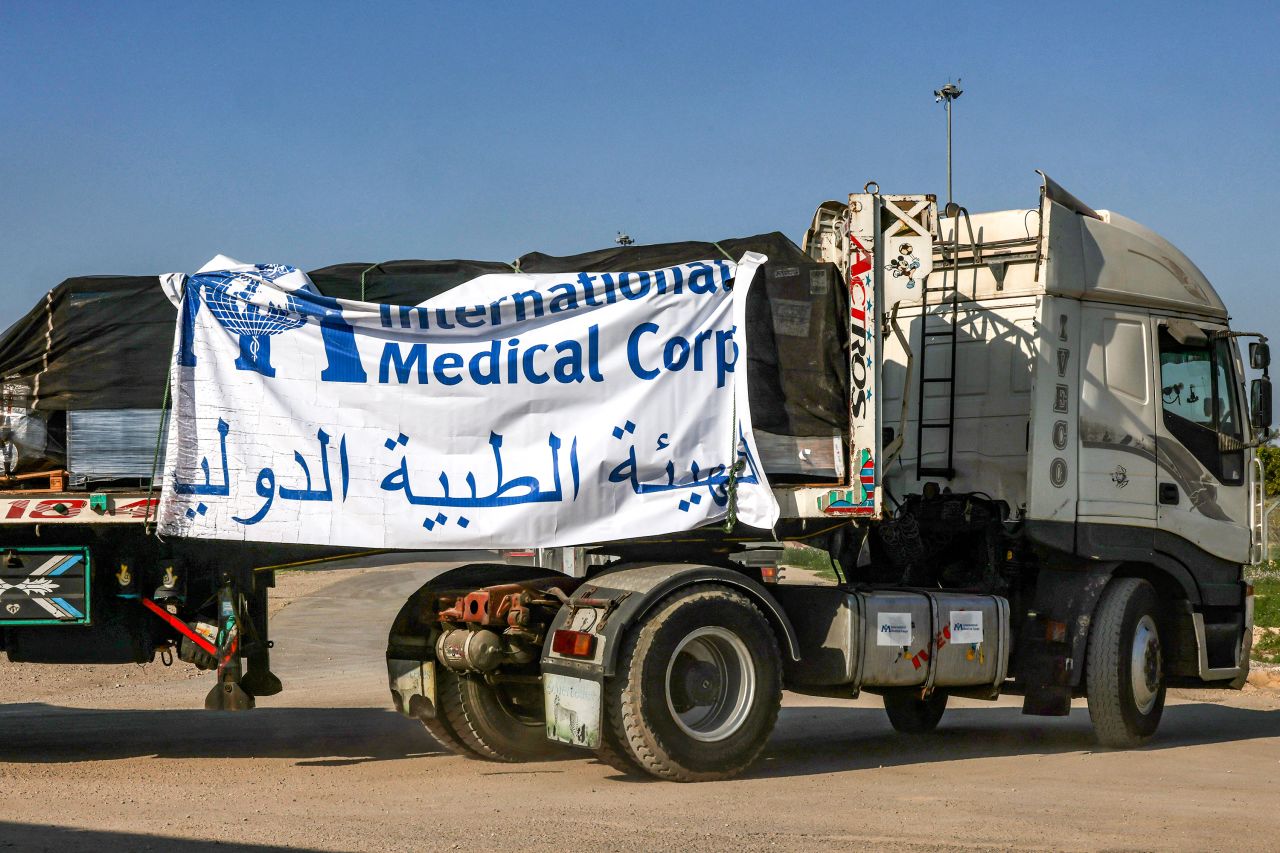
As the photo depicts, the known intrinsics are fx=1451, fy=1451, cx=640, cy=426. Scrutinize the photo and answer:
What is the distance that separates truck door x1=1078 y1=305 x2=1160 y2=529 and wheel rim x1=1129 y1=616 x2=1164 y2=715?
76 centimetres

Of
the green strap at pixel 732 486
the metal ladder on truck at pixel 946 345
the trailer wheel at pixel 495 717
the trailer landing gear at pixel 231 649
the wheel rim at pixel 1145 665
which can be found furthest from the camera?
the metal ladder on truck at pixel 946 345

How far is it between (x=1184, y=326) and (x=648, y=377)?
4.62 metres

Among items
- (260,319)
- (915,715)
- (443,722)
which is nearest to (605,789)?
(443,722)

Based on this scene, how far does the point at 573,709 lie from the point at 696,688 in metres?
0.76

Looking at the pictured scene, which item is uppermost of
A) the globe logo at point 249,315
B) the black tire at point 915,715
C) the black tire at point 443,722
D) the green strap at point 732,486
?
the globe logo at point 249,315

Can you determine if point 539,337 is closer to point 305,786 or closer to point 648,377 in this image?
point 648,377

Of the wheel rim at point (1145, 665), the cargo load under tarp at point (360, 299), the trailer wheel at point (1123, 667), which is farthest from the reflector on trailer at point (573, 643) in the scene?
the wheel rim at point (1145, 665)

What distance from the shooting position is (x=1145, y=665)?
10.4 metres

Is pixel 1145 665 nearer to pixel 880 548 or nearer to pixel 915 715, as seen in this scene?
pixel 915 715

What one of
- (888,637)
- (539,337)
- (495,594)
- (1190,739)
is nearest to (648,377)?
(539,337)

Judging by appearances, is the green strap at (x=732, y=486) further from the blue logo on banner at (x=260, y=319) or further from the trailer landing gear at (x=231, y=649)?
the trailer landing gear at (x=231, y=649)

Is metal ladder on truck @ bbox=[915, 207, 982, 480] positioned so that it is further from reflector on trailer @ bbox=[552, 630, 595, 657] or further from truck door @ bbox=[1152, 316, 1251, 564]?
reflector on trailer @ bbox=[552, 630, 595, 657]

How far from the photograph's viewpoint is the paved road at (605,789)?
6.71 metres

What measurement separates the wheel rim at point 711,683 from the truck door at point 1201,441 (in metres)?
3.89
